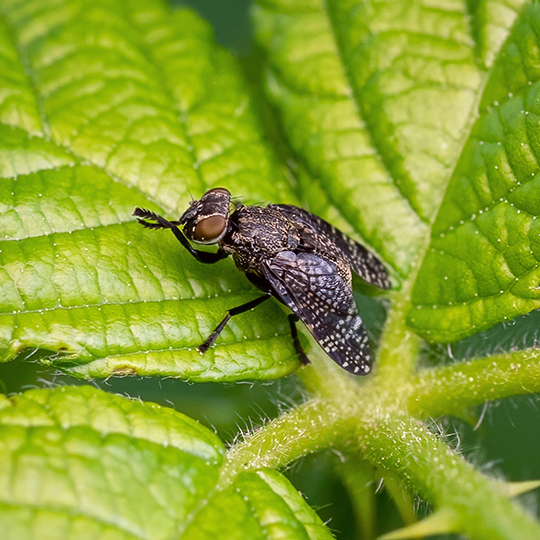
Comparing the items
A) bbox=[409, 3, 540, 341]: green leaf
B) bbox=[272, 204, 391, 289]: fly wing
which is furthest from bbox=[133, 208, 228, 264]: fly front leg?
bbox=[409, 3, 540, 341]: green leaf

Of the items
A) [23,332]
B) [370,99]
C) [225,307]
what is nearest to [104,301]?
[23,332]

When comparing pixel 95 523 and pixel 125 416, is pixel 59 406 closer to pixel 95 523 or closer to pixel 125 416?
pixel 125 416

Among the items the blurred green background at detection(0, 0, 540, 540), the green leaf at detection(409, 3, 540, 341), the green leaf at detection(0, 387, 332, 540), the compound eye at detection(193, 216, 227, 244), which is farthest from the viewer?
the compound eye at detection(193, 216, 227, 244)

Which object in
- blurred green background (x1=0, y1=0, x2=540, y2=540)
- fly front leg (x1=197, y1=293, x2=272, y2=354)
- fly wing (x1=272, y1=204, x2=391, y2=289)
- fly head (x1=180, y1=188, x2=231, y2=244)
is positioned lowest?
blurred green background (x1=0, y1=0, x2=540, y2=540)

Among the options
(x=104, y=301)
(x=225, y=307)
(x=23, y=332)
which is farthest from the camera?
(x=225, y=307)

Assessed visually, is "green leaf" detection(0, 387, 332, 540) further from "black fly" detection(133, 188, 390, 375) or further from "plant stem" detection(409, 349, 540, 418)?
"black fly" detection(133, 188, 390, 375)

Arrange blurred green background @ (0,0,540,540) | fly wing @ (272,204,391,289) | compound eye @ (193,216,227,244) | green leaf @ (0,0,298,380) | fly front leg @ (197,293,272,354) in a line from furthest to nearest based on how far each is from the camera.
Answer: fly wing @ (272,204,391,289) → compound eye @ (193,216,227,244) → blurred green background @ (0,0,540,540) → fly front leg @ (197,293,272,354) → green leaf @ (0,0,298,380)

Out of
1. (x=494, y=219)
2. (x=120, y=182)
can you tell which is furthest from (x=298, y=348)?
(x=120, y=182)
